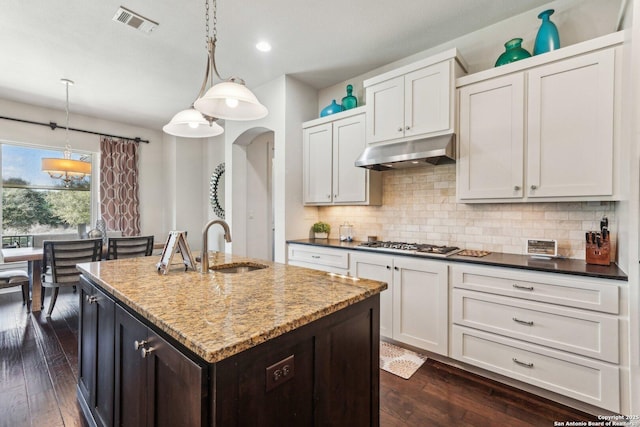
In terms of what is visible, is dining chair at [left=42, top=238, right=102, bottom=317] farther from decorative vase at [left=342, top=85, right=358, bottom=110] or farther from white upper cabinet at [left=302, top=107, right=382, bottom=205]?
decorative vase at [left=342, top=85, right=358, bottom=110]

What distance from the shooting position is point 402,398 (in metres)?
1.97

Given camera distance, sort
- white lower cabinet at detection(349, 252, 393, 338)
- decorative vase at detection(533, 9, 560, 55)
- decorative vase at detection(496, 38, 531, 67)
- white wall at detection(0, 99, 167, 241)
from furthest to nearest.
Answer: white wall at detection(0, 99, 167, 241) → white lower cabinet at detection(349, 252, 393, 338) → decorative vase at detection(496, 38, 531, 67) → decorative vase at detection(533, 9, 560, 55)

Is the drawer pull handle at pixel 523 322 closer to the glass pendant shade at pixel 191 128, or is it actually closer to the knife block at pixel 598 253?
the knife block at pixel 598 253

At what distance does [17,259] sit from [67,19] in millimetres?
2553

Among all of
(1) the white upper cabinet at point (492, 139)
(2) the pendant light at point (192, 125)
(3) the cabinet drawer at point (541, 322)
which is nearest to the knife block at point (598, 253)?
(3) the cabinet drawer at point (541, 322)

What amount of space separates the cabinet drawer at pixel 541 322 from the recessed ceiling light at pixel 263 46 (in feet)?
9.19

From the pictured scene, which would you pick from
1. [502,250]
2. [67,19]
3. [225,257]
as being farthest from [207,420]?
[67,19]

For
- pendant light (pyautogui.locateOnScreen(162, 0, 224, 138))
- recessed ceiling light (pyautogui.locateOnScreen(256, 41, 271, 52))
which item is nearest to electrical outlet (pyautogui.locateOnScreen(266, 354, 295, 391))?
pendant light (pyautogui.locateOnScreen(162, 0, 224, 138))

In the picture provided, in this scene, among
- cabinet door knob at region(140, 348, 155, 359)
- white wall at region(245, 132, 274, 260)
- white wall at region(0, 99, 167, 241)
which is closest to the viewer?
cabinet door knob at region(140, 348, 155, 359)

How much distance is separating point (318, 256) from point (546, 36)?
267cm

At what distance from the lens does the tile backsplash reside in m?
2.22

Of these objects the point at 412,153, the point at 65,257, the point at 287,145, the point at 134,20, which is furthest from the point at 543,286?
the point at 65,257

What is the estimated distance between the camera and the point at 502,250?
253cm

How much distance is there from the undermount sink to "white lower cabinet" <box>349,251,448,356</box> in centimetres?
120
